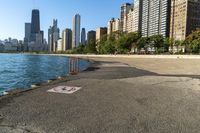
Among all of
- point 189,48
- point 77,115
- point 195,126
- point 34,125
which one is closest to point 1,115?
point 34,125

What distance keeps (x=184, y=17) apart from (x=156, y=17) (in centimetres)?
2301

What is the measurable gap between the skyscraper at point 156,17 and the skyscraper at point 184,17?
234 inches

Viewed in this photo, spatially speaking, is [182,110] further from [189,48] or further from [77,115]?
[189,48]

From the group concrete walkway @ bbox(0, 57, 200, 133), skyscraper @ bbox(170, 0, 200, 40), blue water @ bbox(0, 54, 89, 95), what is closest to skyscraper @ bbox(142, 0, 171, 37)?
skyscraper @ bbox(170, 0, 200, 40)

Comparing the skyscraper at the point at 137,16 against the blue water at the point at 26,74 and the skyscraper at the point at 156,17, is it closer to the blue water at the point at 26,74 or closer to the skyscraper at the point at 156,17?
the skyscraper at the point at 156,17

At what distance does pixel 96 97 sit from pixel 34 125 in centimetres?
391

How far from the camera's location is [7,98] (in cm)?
1004

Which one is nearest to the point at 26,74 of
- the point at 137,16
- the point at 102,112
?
the point at 102,112

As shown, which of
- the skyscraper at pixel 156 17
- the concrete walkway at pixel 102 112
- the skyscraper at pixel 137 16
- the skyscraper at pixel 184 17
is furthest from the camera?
the skyscraper at pixel 137 16

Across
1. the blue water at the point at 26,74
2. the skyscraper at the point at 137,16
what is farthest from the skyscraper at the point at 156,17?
the blue water at the point at 26,74

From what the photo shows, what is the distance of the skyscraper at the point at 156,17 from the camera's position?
16650 centimetres

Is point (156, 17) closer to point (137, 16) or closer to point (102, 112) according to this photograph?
point (137, 16)

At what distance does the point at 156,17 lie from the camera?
172m

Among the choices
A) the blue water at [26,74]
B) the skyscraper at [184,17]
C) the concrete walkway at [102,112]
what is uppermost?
the skyscraper at [184,17]
